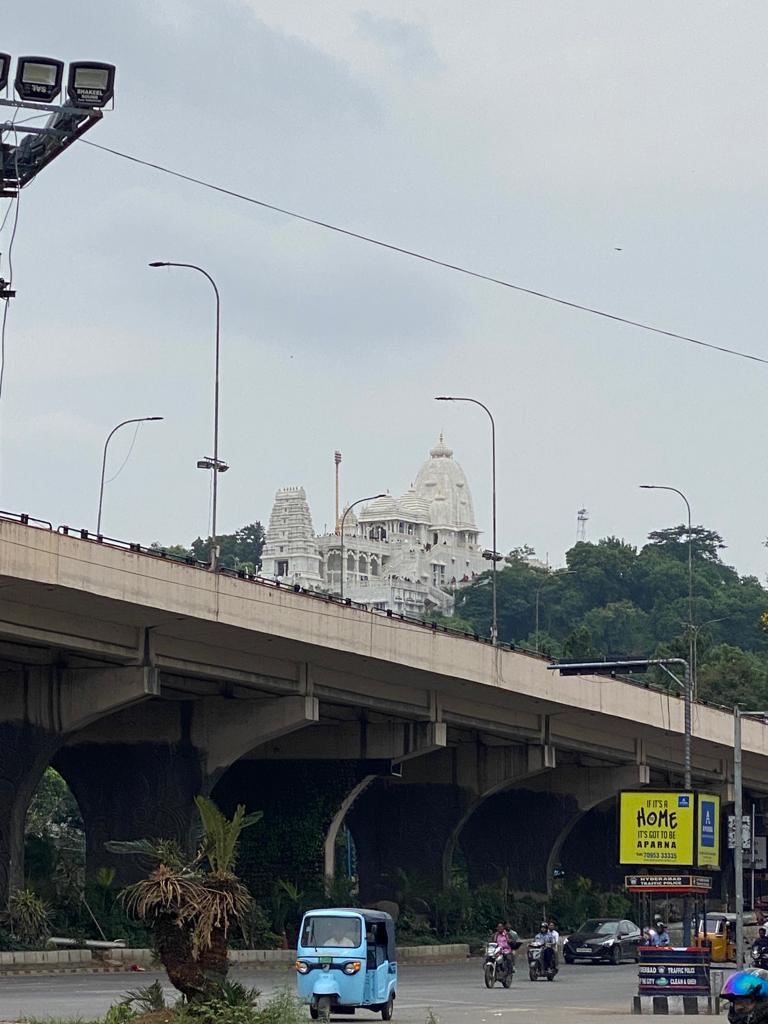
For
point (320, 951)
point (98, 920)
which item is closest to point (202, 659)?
point (98, 920)

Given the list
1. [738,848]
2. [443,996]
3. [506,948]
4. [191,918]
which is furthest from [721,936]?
[191,918]

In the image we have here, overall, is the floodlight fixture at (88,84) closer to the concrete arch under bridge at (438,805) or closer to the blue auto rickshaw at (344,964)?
the blue auto rickshaw at (344,964)

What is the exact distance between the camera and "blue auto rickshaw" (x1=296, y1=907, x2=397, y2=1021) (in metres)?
31.4

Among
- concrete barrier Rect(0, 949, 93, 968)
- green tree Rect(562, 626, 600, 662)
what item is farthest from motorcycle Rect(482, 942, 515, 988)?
green tree Rect(562, 626, 600, 662)

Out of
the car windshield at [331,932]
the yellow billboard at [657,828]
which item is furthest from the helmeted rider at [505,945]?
the car windshield at [331,932]

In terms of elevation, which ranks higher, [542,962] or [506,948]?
[506,948]

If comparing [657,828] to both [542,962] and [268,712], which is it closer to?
[542,962]

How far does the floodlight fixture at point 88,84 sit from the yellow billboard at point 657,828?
18.9 meters

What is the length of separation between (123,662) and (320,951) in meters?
19.6

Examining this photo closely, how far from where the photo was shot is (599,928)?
202 feet

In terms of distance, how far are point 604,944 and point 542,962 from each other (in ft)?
37.3

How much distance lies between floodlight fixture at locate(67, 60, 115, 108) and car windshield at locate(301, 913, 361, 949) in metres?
18.2

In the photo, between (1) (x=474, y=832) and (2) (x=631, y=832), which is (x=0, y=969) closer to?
(2) (x=631, y=832)

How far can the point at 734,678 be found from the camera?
426 ft
